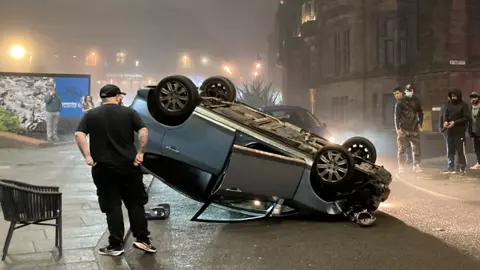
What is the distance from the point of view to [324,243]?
5383mm

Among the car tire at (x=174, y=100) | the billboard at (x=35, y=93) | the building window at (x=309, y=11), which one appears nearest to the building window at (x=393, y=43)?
the building window at (x=309, y=11)

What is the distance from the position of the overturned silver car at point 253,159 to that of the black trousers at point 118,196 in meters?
1.27

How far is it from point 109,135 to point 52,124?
593 inches

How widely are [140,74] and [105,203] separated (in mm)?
80508

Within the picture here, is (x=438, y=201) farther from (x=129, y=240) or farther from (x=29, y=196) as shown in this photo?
(x=29, y=196)

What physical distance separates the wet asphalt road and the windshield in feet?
14.5

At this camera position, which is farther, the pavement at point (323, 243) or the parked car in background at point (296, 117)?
the parked car in background at point (296, 117)

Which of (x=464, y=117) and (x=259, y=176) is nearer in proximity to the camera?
(x=259, y=176)

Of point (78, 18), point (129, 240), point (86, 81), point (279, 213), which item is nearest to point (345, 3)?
point (86, 81)

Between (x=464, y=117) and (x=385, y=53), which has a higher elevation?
(x=385, y=53)

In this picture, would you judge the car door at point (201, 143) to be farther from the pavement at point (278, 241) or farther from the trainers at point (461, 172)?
the trainers at point (461, 172)

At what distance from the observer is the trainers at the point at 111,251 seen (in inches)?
190

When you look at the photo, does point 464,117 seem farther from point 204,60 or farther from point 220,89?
point 204,60

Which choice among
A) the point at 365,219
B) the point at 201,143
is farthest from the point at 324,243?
the point at 201,143
